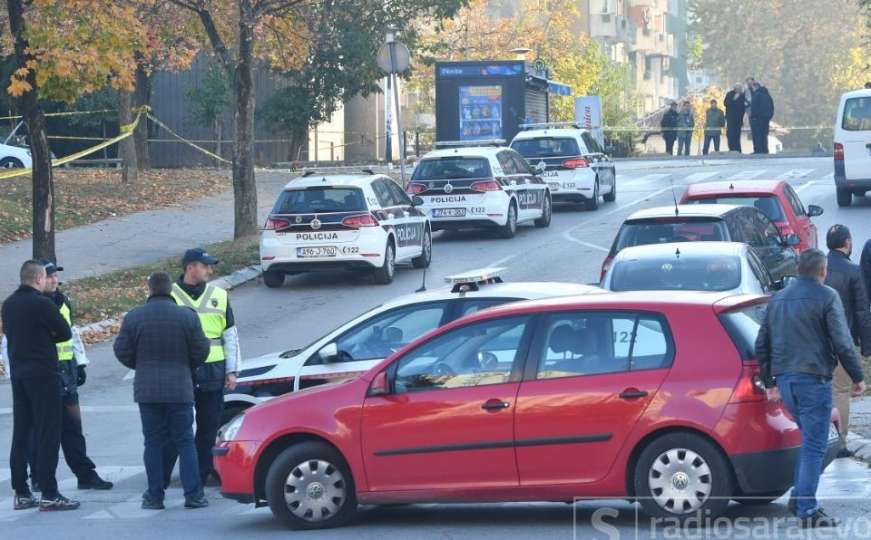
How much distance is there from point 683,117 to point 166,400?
3713 centimetres

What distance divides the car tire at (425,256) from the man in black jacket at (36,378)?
12583 millimetres

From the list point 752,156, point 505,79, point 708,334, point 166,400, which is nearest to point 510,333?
point 708,334

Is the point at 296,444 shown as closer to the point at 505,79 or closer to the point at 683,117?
the point at 505,79

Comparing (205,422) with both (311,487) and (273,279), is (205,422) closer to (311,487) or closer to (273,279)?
(311,487)

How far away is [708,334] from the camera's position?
8.83 m

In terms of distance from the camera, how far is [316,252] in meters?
21.4

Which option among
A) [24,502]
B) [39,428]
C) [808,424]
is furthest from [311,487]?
[808,424]

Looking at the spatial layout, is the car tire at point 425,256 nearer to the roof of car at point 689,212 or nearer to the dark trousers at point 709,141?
the roof of car at point 689,212

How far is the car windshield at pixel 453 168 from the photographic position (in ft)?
84.5

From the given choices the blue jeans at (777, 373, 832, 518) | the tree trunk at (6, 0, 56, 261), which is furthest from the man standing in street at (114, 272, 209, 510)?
the tree trunk at (6, 0, 56, 261)

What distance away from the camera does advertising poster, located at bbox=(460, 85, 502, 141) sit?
130ft

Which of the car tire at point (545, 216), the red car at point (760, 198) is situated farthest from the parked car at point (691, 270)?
the car tire at point (545, 216)

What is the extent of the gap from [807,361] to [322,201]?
13470mm

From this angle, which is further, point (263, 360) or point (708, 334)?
point (263, 360)
